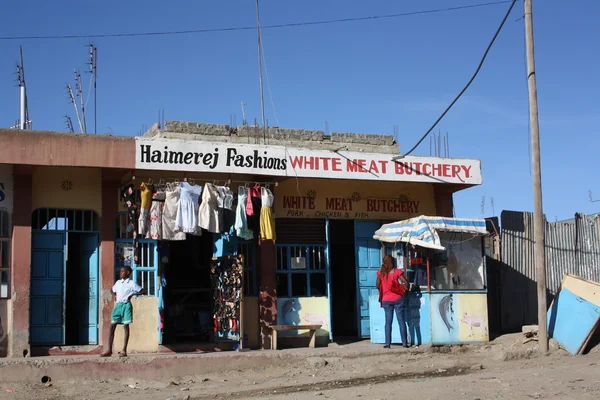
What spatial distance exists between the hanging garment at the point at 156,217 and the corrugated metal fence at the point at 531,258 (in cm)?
771

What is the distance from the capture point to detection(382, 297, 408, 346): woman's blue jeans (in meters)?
13.7

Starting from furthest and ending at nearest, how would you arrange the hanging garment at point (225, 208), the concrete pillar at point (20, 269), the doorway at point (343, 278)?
the doorway at point (343, 278) → the hanging garment at point (225, 208) → the concrete pillar at point (20, 269)

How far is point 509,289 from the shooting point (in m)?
16.8

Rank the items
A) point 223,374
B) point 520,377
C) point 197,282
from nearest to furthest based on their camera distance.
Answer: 1. point 520,377
2. point 223,374
3. point 197,282

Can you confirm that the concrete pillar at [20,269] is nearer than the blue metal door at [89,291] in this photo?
Yes

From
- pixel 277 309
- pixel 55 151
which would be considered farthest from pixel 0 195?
pixel 277 309

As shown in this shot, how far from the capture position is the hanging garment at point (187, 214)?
43.0 feet

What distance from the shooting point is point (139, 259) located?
13828 millimetres

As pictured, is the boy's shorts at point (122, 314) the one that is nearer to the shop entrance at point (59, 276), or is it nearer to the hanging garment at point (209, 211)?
the shop entrance at point (59, 276)

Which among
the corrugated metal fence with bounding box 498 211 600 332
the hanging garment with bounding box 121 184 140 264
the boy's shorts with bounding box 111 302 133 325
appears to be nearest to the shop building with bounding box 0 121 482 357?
the hanging garment with bounding box 121 184 140 264

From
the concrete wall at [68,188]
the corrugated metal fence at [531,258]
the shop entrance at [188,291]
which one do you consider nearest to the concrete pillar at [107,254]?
the concrete wall at [68,188]

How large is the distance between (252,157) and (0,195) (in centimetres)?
437

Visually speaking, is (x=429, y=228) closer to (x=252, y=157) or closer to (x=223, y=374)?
(x=252, y=157)

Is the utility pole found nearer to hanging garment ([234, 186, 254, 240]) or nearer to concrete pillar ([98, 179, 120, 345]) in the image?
hanging garment ([234, 186, 254, 240])
